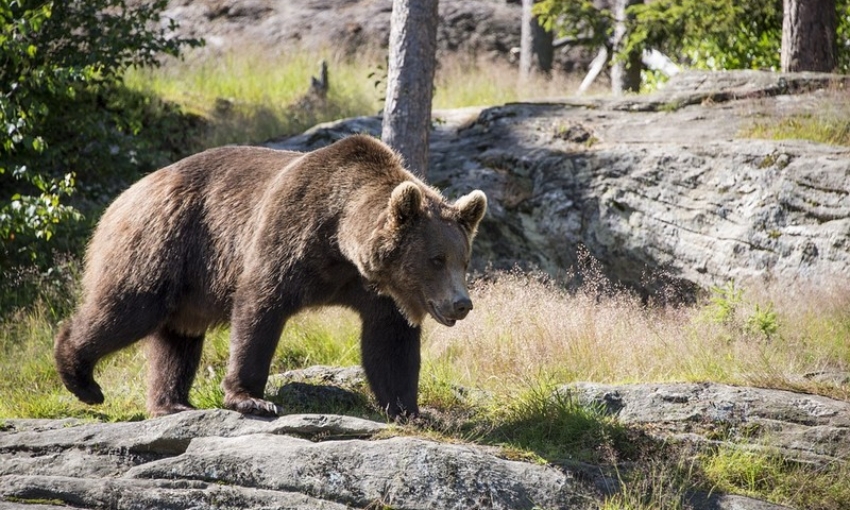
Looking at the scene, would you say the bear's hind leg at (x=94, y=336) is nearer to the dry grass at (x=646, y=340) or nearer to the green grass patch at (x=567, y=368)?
the green grass patch at (x=567, y=368)

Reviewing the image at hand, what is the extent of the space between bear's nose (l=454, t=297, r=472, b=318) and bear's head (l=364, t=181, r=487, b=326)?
35mm

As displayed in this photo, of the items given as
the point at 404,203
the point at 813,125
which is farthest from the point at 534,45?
the point at 404,203

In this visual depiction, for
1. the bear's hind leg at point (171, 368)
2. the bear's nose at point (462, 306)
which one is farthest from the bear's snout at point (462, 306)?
the bear's hind leg at point (171, 368)

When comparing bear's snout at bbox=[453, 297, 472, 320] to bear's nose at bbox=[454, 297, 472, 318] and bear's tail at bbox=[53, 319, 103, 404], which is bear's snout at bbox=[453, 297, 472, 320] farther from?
bear's tail at bbox=[53, 319, 103, 404]

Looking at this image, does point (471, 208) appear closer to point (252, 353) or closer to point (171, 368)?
point (252, 353)

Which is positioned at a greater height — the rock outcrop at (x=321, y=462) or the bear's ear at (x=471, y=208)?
the bear's ear at (x=471, y=208)

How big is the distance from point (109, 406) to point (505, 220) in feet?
16.7

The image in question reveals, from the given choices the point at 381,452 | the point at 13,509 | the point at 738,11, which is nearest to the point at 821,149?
the point at 738,11

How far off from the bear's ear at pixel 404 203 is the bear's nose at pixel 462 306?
61 centimetres

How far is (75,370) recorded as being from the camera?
6.69 metres

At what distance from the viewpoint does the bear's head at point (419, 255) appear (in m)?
5.98

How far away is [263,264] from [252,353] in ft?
1.79

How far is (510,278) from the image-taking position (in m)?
9.59

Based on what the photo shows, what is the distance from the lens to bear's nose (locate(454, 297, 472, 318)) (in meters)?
5.84
